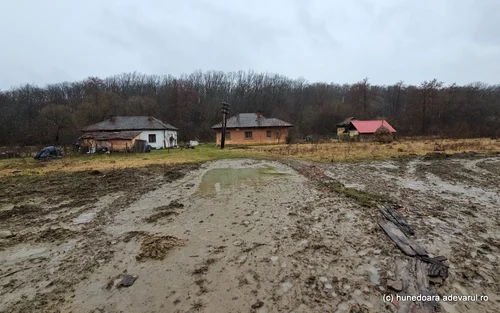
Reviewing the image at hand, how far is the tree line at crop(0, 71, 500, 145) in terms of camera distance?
1807 inches

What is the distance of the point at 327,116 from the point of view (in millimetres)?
54469

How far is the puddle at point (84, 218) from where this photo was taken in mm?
7218

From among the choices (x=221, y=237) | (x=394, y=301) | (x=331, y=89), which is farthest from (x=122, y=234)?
(x=331, y=89)

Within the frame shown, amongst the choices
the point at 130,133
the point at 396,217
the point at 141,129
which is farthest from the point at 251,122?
the point at 396,217

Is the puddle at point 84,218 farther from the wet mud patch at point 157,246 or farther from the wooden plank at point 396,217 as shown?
the wooden plank at point 396,217

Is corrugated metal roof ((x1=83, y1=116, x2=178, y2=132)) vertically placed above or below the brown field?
above

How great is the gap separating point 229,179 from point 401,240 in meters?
8.05

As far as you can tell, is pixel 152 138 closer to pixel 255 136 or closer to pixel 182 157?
pixel 255 136

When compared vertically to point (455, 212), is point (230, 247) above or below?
below

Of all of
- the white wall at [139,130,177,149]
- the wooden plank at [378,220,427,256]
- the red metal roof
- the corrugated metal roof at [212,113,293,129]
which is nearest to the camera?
the wooden plank at [378,220,427,256]

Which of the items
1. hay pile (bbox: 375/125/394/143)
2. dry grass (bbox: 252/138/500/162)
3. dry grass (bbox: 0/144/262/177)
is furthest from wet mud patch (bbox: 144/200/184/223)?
hay pile (bbox: 375/125/394/143)

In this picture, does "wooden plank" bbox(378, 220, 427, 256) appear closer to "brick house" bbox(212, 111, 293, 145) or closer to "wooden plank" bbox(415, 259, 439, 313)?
"wooden plank" bbox(415, 259, 439, 313)

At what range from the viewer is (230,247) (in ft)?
17.8

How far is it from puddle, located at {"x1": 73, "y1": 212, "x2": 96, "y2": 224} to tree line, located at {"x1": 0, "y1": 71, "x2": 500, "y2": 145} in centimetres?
3165
